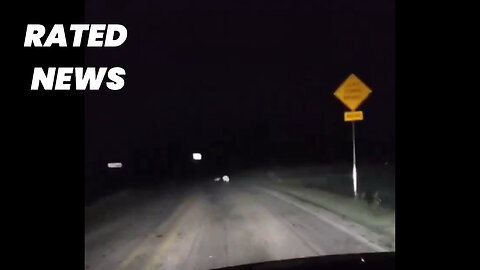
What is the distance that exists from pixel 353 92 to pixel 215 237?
9618 millimetres

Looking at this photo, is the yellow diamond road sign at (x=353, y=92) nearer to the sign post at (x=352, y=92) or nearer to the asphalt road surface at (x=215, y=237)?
the sign post at (x=352, y=92)

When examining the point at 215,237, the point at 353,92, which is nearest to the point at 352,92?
the point at 353,92

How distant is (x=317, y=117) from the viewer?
103875 millimetres

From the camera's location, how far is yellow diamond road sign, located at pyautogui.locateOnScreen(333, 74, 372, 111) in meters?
20.0

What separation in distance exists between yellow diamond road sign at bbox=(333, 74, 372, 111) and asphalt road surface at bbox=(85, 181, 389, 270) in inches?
169

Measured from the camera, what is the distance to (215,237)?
13039 millimetres

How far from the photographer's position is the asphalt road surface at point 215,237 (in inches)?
407

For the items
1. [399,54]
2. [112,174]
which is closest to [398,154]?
[399,54]

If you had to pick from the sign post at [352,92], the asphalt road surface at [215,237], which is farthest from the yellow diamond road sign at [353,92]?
the asphalt road surface at [215,237]

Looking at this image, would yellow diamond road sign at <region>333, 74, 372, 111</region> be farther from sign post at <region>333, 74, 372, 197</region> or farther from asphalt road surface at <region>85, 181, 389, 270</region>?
asphalt road surface at <region>85, 181, 389, 270</region>

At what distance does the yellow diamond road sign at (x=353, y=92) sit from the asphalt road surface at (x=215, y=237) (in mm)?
4281

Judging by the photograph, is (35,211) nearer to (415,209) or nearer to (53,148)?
(53,148)

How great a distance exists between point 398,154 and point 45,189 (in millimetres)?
11466

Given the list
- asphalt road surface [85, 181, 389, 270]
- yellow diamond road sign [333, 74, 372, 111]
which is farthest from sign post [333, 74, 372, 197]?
asphalt road surface [85, 181, 389, 270]
